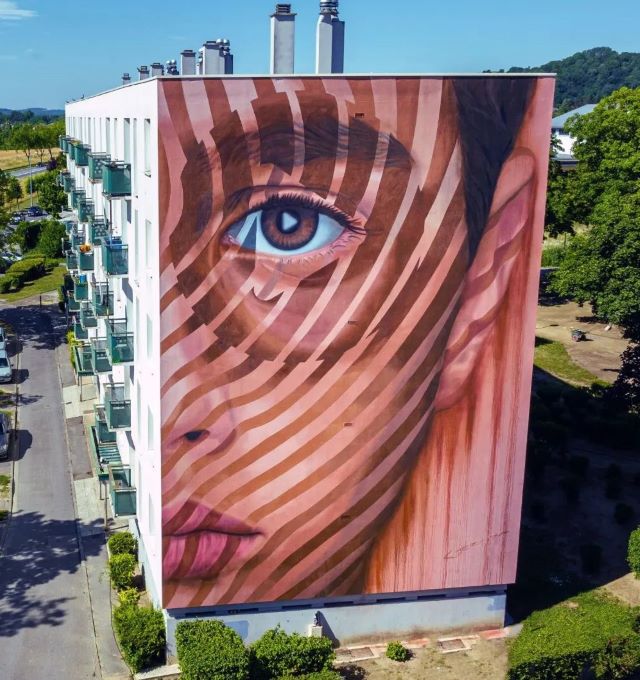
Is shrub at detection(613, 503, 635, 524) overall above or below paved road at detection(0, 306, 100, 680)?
above

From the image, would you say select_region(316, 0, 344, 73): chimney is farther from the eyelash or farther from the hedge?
the hedge

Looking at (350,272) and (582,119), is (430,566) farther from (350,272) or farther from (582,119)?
(582,119)

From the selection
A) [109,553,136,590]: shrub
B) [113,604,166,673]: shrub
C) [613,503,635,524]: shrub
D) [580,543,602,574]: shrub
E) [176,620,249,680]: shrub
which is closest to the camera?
[176,620,249,680]: shrub

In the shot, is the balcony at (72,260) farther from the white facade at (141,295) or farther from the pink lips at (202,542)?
the pink lips at (202,542)

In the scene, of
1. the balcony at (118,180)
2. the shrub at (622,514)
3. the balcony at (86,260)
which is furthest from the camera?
the balcony at (86,260)

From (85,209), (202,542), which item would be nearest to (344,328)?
(202,542)

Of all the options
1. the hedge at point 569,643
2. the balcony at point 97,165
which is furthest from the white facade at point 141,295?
the hedge at point 569,643

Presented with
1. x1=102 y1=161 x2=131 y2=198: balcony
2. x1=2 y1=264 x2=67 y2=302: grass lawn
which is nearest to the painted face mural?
x1=102 y1=161 x2=131 y2=198: balcony
